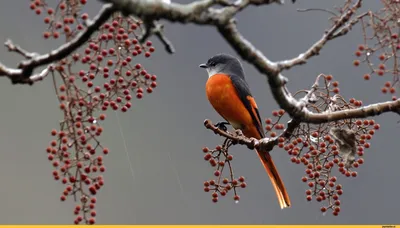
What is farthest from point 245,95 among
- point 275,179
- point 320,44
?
point 320,44

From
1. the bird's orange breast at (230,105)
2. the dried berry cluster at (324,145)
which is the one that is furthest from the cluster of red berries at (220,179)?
the bird's orange breast at (230,105)

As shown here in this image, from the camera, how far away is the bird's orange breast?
563cm

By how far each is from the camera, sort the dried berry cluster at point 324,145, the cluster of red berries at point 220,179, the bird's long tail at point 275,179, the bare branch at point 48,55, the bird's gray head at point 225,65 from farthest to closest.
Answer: the bird's gray head at point 225,65 < the bird's long tail at point 275,179 < the cluster of red berries at point 220,179 < the dried berry cluster at point 324,145 < the bare branch at point 48,55

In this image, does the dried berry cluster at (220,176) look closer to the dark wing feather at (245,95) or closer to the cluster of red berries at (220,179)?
the cluster of red berries at (220,179)

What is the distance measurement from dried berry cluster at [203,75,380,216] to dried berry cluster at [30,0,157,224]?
2.46 feet

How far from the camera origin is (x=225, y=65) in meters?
6.25

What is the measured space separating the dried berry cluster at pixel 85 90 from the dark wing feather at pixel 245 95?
2188mm

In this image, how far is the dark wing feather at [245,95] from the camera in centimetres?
565

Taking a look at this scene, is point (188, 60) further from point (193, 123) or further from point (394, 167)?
point (394, 167)

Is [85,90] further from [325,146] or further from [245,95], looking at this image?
[245,95]

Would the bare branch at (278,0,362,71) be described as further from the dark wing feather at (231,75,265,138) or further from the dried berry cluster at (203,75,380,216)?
the dark wing feather at (231,75,265,138)

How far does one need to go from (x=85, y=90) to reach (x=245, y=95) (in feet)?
8.72

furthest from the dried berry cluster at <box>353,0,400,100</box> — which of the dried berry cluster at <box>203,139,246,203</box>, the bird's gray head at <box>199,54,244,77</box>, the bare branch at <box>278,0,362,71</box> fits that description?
the bird's gray head at <box>199,54,244,77</box>

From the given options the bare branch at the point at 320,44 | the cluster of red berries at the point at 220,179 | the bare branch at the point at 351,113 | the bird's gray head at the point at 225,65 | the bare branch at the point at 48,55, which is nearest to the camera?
the bare branch at the point at 48,55
